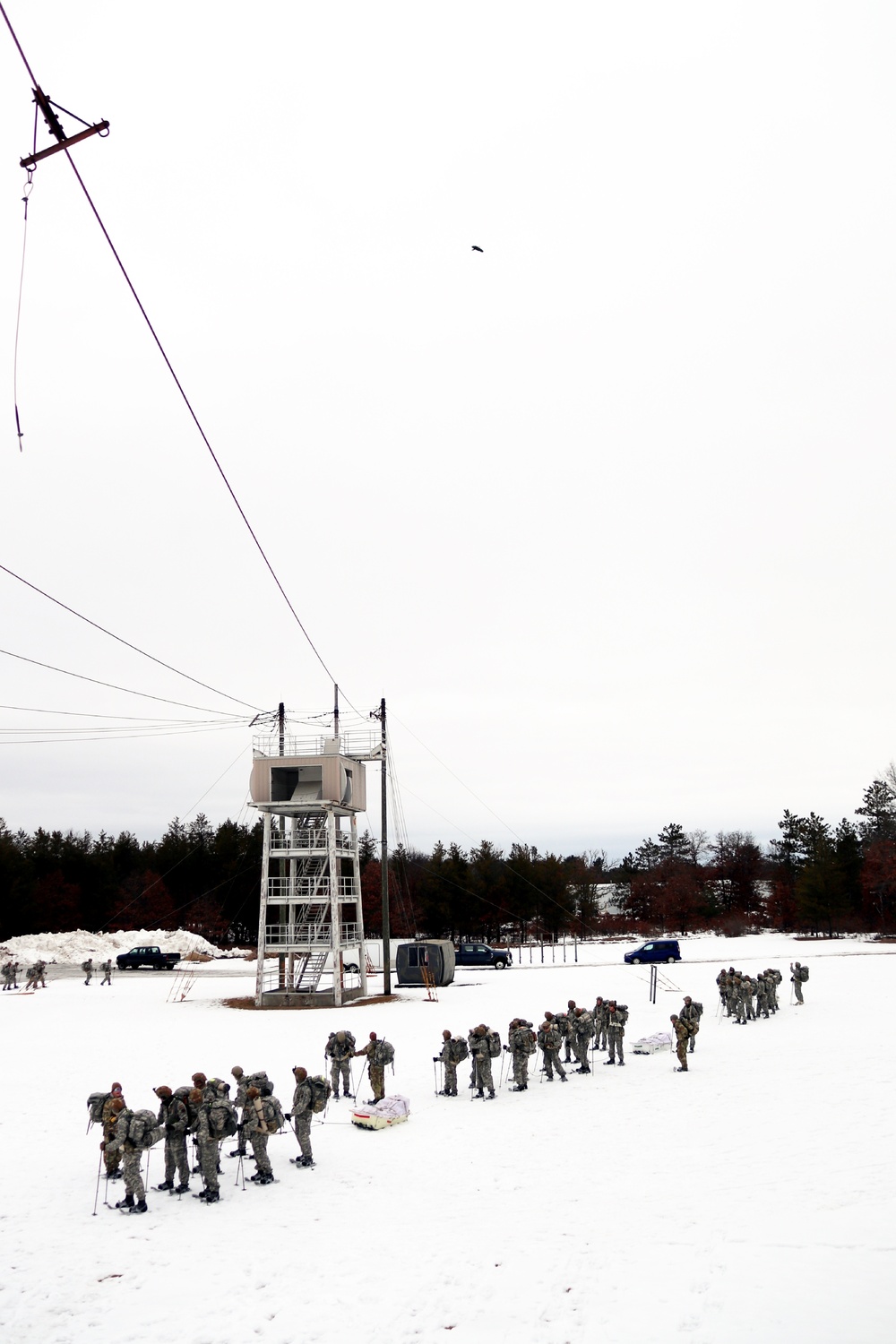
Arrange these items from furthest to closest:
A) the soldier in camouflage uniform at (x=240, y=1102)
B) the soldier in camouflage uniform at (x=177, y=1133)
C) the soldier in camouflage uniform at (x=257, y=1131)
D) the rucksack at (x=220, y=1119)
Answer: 1. the soldier in camouflage uniform at (x=240, y=1102)
2. the soldier in camouflage uniform at (x=257, y=1131)
3. the soldier in camouflage uniform at (x=177, y=1133)
4. the rucksack at (x=220, y=1119)

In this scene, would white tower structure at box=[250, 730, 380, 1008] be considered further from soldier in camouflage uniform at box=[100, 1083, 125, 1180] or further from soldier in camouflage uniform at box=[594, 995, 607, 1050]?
soldier in camouflage uniform at box=[100, 1083, 125, 1180]

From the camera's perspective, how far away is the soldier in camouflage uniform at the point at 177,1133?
13617mm

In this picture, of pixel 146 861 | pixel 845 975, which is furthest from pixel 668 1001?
pixel 146 861

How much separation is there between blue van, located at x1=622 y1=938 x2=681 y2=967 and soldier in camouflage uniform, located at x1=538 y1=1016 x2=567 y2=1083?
29.7 meters

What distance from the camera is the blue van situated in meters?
49.7

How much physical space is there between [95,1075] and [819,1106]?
16.1m

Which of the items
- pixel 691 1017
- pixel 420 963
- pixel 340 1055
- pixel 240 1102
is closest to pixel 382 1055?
pixel 340 1055

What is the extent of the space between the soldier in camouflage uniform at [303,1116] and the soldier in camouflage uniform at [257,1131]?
2.29 feet

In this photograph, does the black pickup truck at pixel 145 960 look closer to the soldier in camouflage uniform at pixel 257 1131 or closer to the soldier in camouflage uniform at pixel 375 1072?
the soldier in camouflage uniform at pixel 375 1072

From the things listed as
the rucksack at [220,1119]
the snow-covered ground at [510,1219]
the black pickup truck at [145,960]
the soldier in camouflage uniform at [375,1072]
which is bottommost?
the black pickup truck at [145,960]

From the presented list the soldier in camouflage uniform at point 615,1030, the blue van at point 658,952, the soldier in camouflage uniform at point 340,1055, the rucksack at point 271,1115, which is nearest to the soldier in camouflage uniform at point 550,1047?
the soldier in camouflage uniform at point 615,1030

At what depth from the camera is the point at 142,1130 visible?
12.9m

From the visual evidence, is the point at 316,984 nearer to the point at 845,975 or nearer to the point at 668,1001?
the point at 668,1001

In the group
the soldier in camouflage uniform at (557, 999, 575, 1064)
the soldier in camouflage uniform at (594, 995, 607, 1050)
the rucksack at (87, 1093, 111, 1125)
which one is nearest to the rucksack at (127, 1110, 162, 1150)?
the rucksack at (87, 1093, 111, 1125)
